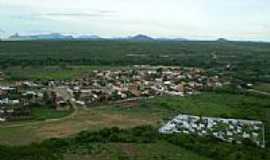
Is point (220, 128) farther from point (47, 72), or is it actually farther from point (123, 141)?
point (47, 72)

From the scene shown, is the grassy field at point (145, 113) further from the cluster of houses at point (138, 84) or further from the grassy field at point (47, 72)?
the grassy field at point (47, 72)

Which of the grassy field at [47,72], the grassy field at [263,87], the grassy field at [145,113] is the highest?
the grassy field at [145,113]

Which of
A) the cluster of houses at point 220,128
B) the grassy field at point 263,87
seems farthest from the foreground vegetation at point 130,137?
the grassy field at point 263,87

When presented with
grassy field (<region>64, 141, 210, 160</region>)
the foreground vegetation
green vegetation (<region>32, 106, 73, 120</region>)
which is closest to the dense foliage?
the foreground vegetation

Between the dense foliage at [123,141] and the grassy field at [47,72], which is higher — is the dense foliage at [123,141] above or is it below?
above

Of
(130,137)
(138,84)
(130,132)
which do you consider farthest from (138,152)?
(138,84)

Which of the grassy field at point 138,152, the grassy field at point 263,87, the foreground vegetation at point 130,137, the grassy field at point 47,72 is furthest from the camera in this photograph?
the grassy field at point 47,72

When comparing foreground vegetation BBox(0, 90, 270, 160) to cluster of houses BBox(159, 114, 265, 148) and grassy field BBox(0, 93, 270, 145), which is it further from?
cluster of houses BBox(159, 114, 265, 148)
